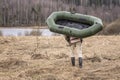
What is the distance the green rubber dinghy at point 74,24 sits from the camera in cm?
937

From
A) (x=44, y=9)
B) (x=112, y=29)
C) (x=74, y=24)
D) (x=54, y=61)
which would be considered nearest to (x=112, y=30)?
(x=112, y=29)

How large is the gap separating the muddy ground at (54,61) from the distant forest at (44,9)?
169 feet

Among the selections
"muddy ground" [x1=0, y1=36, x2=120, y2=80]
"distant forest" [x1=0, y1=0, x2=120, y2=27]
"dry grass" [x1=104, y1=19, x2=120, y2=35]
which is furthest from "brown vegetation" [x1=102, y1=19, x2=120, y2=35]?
"distant forest" [x1=0, y1=0, x2=120, y2=27]

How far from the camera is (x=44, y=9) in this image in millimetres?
73500

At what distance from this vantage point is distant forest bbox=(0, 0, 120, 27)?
67875mm

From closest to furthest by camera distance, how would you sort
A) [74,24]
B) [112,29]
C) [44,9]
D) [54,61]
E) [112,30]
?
[74,24], [54,61], [112,30], [112,29], [44,9]

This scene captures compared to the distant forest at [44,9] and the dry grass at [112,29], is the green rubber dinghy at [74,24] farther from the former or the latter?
the distant forest at [44,9]

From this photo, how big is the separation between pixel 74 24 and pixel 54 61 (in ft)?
5.00

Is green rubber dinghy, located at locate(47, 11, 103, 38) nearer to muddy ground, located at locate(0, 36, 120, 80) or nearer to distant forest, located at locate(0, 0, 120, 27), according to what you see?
muddy ground, located at locate(0, 36, 120, 80)

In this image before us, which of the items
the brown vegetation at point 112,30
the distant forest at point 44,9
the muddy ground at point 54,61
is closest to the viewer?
the muddy ground at point 54,61

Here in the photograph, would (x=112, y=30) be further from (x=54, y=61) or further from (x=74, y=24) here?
(x=74, y=24)

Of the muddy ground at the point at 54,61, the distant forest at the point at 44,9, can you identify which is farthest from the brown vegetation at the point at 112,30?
the distant forest at the point at 44,9

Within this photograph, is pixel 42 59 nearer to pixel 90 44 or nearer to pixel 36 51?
pixel 36 51

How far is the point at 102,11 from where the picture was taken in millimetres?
74312
